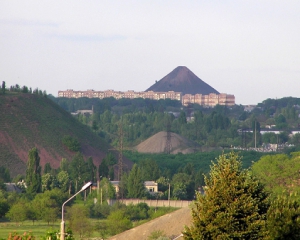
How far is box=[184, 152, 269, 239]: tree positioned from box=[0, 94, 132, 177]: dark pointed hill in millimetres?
60090

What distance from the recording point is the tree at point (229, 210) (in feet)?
75.0

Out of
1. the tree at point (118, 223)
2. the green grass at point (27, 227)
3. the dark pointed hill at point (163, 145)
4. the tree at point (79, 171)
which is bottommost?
the green grass at point (27, 227)

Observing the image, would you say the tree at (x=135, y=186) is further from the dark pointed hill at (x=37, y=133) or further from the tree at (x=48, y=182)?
the dark pointed hill at (x=37, y=133)

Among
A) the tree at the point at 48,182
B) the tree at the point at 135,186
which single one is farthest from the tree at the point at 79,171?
the tree at the point at 135,186

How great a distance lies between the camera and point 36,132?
9475cm

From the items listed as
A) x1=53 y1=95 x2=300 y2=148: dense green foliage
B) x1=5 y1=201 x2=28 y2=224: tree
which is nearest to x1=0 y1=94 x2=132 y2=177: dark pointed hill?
x1=53 y1=95 x2=300 y2=148: dense green foliage

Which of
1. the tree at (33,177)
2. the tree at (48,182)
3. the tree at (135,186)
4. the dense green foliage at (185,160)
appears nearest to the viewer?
the tree at (33,177)

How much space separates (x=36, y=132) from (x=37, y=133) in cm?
24

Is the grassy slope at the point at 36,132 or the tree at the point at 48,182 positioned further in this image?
the grassy slope at the point at 36,132

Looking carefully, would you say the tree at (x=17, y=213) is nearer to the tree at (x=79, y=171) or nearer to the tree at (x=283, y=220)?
the tree at (x=79, y=171)

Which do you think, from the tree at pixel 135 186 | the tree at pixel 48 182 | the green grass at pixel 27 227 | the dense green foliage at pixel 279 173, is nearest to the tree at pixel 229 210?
the green grass at pixel 27 227

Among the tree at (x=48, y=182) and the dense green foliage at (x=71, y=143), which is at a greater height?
the dense green foliage at (x=71, y=143)

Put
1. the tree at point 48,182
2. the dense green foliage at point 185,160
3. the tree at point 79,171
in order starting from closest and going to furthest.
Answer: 1. the tree at point 48,182
2. the tree at point 79,171
3. the dense green foliage at point 185,160

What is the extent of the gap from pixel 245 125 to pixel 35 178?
88938 millimetres
